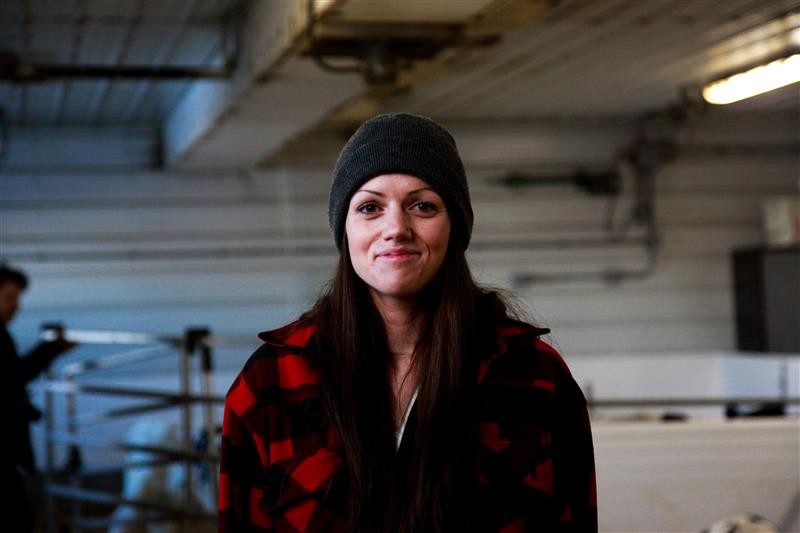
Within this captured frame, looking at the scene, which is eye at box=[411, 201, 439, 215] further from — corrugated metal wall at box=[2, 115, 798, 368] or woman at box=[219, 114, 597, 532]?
corrugated metal wall at box=[2, 115, 798, 368]

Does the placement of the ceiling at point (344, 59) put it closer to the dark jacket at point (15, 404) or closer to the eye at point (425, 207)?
the dark jacket at point (15, 404)

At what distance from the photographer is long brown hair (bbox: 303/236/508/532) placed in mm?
1604

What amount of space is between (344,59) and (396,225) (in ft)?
10.8

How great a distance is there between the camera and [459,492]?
5.29 ft

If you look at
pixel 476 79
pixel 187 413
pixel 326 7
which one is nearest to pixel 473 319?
pixel 326 7

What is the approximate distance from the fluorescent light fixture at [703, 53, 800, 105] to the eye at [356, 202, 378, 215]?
4206mm

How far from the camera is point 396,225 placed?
1.62 m

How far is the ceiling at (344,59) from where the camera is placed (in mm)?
4520

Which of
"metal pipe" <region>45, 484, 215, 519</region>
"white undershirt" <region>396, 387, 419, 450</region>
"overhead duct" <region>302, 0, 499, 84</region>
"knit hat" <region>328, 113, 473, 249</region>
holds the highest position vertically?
"overhead duct" <region>302, 0, 499, 84</region>

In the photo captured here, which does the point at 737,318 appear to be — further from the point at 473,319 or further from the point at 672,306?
the point at 473,319

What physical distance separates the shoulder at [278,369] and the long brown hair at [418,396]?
0.02 meters

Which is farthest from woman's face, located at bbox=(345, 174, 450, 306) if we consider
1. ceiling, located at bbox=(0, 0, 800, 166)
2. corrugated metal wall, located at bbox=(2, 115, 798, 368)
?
corrugated metal wall, located at bbox=(2, 115, 798, 368)

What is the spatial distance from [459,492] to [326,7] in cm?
268

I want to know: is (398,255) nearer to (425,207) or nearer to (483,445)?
(425,207)
